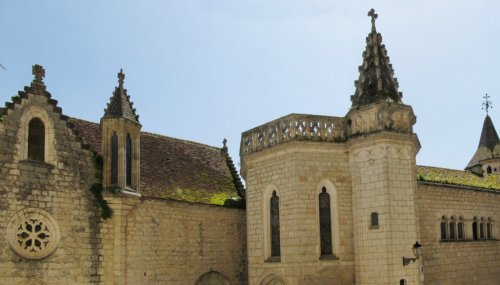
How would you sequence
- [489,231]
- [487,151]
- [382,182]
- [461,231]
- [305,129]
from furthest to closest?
[487,151]
[489,231]
[461,231]
[305,129]
[382,182]

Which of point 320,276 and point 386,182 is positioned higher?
point 386,182

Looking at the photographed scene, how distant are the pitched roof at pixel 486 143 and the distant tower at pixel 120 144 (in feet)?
98.5

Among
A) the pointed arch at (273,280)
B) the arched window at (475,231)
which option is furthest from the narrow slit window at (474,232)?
the pointed arch at (273,280)

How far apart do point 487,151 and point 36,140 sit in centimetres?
3383

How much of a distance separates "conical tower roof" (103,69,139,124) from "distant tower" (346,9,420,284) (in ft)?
Result: 24.5

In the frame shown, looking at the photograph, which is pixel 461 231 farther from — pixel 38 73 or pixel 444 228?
pixel 38 73

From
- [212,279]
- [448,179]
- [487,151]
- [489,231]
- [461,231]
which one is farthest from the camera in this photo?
[487,151]

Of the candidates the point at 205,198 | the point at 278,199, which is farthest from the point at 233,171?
the point at 278,199

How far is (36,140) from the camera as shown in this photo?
17.6 meters

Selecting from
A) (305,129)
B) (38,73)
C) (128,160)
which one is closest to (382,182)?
(305,129)

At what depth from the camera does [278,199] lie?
20.0m

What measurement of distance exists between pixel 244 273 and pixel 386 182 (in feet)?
25.4

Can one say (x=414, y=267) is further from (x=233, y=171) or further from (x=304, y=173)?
(x=233, y=171)

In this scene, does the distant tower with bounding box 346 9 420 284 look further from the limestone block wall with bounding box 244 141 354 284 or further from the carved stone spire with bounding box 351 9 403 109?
the limestone block wall with bounding box 244 141 354 284
